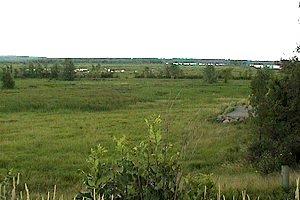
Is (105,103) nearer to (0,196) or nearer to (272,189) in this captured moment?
(272,189)

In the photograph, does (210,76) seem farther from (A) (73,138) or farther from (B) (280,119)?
(B) (280,119)

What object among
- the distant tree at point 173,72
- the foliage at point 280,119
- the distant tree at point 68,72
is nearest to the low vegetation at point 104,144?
the foliage at point 280,119

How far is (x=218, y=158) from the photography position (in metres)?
17.4

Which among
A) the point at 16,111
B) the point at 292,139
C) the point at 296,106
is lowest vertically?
the point at 16,111

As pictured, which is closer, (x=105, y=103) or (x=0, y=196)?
(x=0, y=196)

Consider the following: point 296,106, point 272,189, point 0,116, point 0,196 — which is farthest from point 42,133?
point 0,196

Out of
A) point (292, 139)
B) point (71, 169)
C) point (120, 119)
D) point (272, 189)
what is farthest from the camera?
point (120, 119)

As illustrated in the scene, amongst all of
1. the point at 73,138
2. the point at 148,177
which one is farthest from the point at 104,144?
the point at 148,177

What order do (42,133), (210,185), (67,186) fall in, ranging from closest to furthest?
1. (210,185)
2. (67,186)
3. (42,133)

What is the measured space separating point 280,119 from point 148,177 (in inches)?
468

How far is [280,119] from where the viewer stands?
1485 cm

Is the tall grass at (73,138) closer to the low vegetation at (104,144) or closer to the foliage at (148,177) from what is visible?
the low vegetation at (104,144)

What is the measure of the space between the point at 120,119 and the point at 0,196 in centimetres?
2707

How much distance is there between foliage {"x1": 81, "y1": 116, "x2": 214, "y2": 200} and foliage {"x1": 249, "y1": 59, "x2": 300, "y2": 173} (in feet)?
34.5
